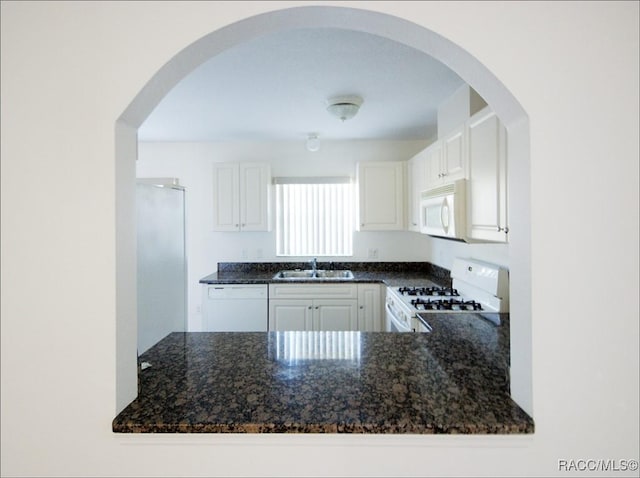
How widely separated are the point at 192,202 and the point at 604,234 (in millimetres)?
3990

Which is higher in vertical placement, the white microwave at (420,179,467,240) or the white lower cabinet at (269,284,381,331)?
the white microwave at (420,179,467,240)

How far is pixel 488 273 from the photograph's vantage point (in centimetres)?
240

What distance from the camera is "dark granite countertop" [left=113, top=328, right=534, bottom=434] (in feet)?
3.13

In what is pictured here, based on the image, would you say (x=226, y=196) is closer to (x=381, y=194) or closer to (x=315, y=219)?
(x=315, y=219)

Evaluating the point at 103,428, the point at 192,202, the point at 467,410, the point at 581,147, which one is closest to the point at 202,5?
the point at 581,147

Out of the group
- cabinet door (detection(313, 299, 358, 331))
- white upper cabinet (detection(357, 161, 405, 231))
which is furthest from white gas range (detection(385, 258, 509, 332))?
white upper cabinet (detection(357, 161, 405, 231))

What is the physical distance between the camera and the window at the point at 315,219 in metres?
4.24

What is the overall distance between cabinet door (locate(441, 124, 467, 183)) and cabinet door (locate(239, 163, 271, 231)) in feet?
6.51

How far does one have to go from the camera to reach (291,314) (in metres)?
3.53

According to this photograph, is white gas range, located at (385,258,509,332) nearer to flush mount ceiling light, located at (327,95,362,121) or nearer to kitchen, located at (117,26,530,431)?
kitchen, located at (117,26,530,431)

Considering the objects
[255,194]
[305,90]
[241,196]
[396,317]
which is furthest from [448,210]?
[241,196]

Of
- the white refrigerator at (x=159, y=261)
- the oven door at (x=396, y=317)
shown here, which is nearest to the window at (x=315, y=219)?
the oven door at (x=396, y=317)

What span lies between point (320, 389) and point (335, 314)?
243cm

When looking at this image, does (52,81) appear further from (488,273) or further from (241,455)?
(488,273)
